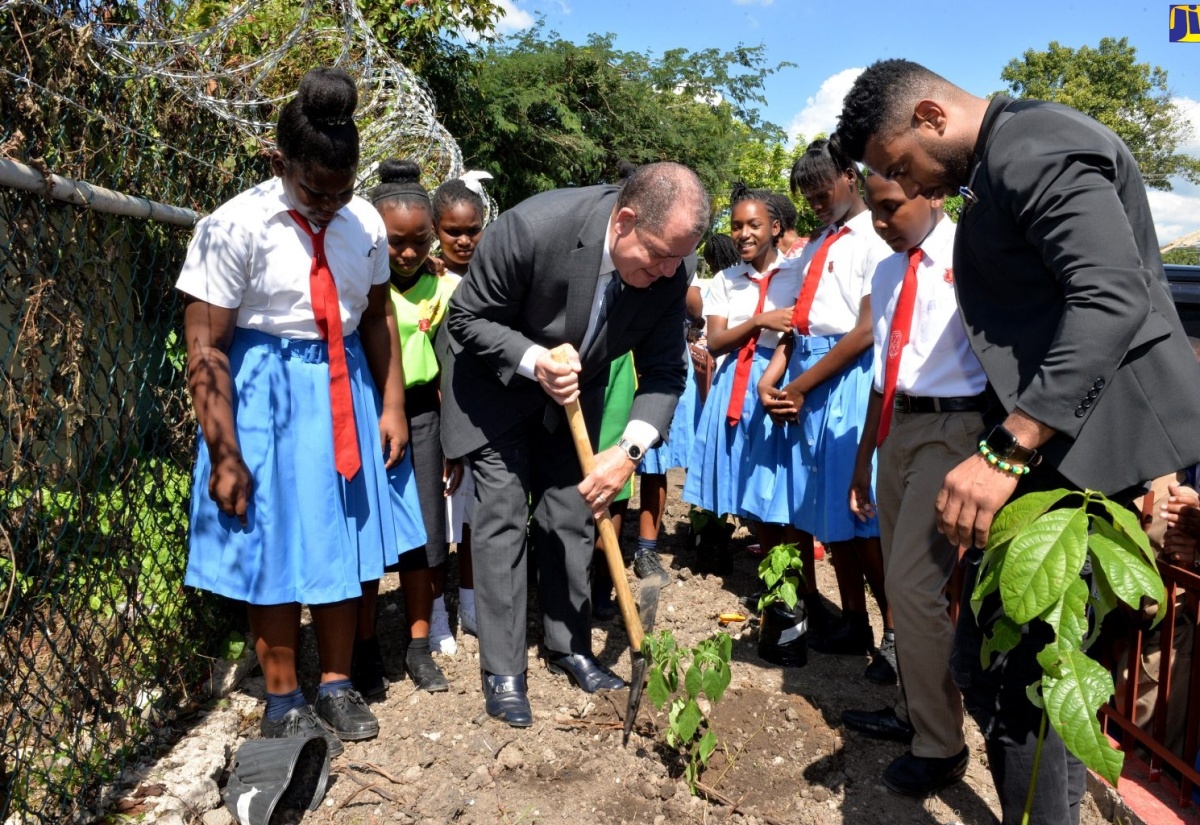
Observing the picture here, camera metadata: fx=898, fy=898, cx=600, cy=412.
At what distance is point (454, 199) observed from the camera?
12.4 ft

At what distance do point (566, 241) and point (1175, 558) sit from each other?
7.34 ft

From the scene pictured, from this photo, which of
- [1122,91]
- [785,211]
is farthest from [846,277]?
[1122,91]

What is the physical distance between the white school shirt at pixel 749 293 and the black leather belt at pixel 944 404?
1.54 meters

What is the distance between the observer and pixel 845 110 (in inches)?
86.7

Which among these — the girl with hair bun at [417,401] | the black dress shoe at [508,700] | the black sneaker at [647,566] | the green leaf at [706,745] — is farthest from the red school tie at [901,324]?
the black sneaker at [647,566]

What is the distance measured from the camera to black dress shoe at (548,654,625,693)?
132 inches

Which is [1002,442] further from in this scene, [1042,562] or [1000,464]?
[1042,562]

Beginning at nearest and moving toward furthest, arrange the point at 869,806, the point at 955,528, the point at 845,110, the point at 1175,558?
the point at 955,528
the point at 845,110
the point at 869,806
the point at 1175,558

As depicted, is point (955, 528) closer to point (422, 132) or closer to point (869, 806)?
point (869, 806)

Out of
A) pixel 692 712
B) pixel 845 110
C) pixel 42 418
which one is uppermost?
pixel 845 110

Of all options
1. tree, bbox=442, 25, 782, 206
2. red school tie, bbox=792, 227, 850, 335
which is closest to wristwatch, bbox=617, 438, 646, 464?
red school tie, bbox=792, 227, 850, 335

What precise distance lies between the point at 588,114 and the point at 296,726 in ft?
46.3

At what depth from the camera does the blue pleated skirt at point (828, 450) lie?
366cm

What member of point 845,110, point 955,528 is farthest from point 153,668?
point 845,110
